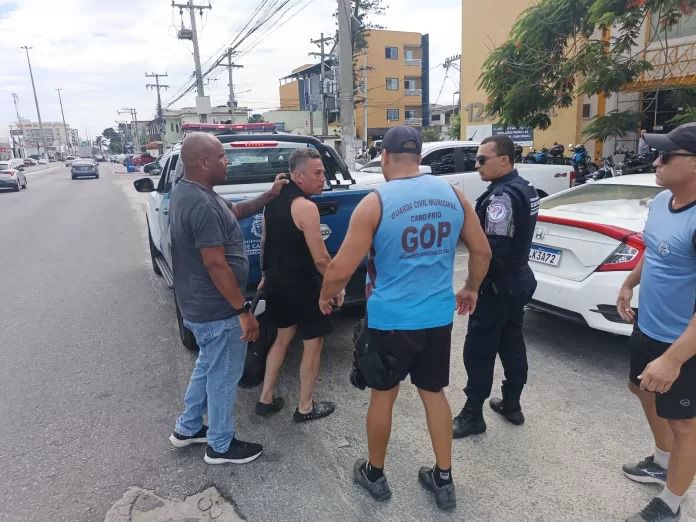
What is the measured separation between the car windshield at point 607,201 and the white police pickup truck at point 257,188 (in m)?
1.84

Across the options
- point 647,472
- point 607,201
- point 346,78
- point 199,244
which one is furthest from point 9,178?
point 647,472

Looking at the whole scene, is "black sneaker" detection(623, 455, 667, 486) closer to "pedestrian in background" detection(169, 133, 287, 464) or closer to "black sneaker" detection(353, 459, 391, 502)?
"black sneaker" detection(353, 459, 391, 502)

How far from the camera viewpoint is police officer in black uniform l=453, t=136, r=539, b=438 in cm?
285

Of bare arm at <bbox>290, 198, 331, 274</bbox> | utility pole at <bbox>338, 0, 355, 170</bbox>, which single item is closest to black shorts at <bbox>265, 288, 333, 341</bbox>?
bare arm at <bbox>290, 198, 331, 274</bbox>

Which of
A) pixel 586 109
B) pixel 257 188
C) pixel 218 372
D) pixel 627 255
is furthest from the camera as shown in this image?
pixel 586 109

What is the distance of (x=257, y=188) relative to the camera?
4.83m

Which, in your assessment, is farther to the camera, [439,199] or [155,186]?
[155,186]

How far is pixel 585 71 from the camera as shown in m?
10.5

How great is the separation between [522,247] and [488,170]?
493mm

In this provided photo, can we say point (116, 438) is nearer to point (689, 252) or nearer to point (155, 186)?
point (689, 252)

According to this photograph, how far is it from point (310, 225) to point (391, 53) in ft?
155

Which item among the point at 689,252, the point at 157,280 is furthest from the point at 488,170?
the point at 157,280

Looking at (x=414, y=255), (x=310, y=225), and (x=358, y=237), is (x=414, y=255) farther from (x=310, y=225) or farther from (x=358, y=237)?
(x=310, y=225)

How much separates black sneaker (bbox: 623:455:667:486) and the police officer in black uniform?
2.24ft
